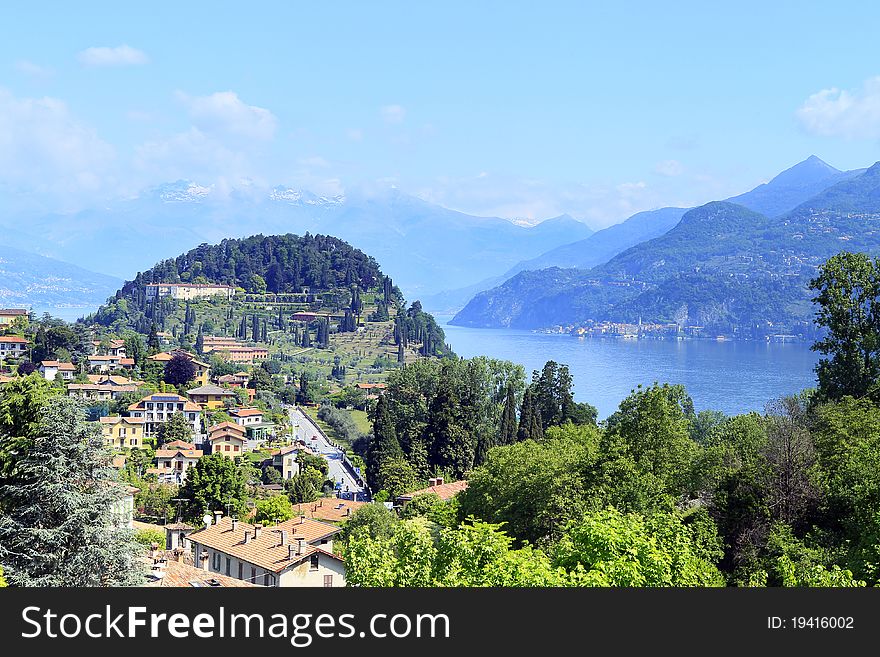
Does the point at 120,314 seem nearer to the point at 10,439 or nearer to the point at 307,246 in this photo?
the point at 307,246

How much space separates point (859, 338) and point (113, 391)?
4163 cm

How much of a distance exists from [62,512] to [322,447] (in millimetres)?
41619

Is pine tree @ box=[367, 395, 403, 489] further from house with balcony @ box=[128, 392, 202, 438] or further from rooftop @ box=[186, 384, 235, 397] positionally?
rooftop @ box=[186, 384, 235, 397]

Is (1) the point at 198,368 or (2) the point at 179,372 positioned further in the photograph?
(1) the point at 198,368

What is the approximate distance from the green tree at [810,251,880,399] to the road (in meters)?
22.0

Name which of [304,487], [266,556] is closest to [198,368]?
[304,487]

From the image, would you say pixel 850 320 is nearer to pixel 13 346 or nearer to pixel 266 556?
pixel 266 556

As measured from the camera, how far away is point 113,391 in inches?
2108

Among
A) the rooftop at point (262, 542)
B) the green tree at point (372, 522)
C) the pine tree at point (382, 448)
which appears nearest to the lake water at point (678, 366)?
the pine tree at point (382, 448)

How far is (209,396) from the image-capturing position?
187 feet

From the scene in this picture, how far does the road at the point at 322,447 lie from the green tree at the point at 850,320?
22.0 metres

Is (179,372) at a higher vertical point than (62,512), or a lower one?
higher

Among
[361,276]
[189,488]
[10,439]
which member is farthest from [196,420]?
[361,276]

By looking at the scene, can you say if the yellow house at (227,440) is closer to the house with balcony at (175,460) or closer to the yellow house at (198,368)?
the house with balcony at (175,460)
